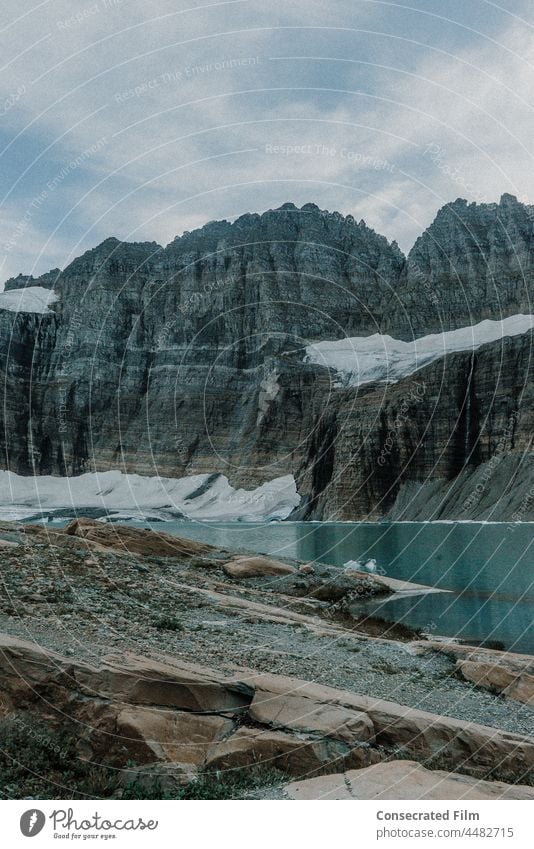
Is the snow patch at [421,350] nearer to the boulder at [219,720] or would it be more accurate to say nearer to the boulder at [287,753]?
the boulder at [219,720]

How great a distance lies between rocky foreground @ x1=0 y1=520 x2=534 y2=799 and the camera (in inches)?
319

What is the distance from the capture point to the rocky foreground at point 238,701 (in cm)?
809

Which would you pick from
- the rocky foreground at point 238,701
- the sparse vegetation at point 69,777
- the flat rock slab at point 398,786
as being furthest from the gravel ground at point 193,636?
the flat rock slab at point 398,786

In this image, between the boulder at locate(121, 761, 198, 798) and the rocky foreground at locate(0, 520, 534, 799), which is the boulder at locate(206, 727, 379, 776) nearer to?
the rocky foreground at locate(0, 520, 534, 799)

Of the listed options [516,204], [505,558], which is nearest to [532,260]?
[516,204]

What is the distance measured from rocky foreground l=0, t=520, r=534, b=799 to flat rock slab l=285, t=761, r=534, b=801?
0.02 metres

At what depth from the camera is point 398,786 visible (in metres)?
7.60

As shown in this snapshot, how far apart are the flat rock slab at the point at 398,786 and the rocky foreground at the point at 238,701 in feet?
0.07

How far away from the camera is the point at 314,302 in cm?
19225

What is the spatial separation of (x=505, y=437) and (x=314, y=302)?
255ft

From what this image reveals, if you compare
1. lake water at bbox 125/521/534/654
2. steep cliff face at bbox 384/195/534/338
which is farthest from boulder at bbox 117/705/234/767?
steep cliff face at bbox 384/195/534/338

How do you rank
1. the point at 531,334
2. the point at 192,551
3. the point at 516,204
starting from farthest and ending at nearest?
the point at 516,204
the point at 531,334
the point at 192,551

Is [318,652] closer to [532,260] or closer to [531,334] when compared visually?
[531,334]

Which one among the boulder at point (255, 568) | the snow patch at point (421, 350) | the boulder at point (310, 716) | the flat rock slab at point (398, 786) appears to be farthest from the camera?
the snow patch at point (421, 350)
